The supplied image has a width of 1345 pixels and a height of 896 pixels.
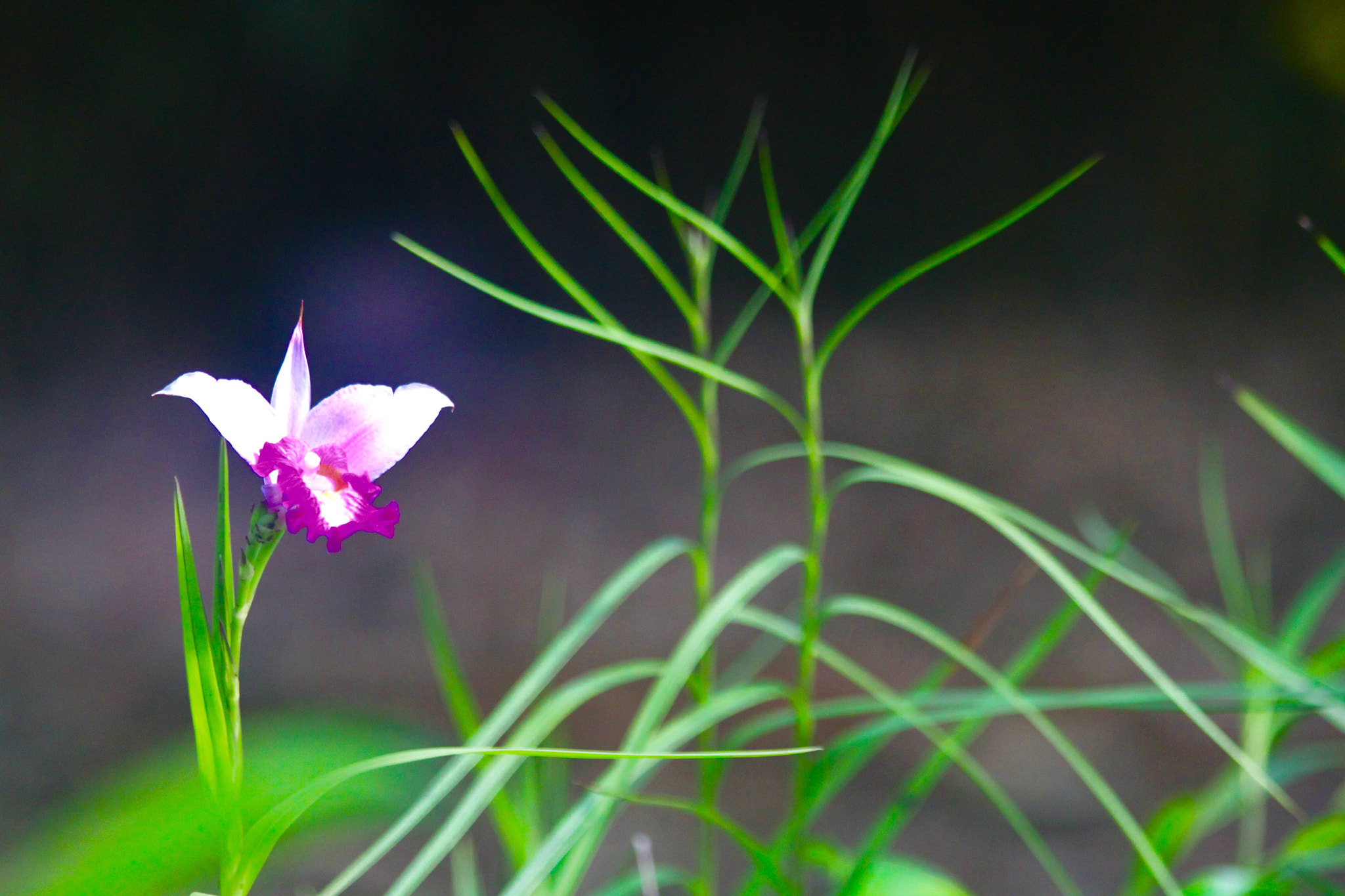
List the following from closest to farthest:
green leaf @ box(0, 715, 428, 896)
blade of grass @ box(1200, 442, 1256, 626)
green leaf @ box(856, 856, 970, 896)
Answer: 1. green leaf @ box(0, 715, 428, 896)
2. green leaf @ box(856, 856, 970, 896)
3. blade of grass @ box(1200, 442, 1256, 626)

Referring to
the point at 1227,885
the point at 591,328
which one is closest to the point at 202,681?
the point at 591,328

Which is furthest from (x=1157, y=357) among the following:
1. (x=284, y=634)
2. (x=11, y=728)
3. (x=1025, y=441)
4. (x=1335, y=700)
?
(x=11, y=728)

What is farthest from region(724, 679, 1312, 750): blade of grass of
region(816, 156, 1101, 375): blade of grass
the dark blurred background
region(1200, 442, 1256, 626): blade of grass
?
the dark blurred background

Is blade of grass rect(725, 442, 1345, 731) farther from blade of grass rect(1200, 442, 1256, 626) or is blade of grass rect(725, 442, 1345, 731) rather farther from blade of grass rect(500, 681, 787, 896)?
blade of grass rect(1200, 442, 1256, 626)

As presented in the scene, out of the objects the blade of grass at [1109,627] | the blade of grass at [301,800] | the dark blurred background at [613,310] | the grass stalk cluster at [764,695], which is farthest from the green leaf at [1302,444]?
the dark blurred background at [613,310]

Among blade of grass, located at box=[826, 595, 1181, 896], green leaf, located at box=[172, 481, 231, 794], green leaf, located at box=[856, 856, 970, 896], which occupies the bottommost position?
green leaf, located at box=[856, 856, 970, 896]

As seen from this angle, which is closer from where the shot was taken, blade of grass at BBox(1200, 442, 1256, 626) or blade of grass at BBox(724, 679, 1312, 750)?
blade of grass at BBox(724, 679, 1312, 750)

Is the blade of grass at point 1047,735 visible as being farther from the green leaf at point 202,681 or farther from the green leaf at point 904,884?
the green leaf at point 202,681

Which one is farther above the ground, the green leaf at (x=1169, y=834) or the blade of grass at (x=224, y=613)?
the blade of grass at (x=224, y=613)
